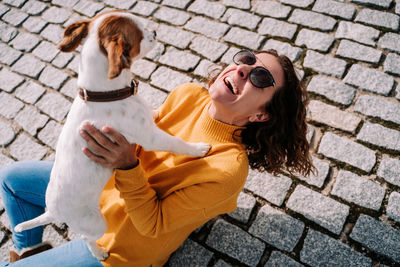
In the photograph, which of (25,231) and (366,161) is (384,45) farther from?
(25,231)

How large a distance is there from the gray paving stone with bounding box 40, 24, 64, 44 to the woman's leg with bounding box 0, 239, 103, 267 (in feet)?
11.3

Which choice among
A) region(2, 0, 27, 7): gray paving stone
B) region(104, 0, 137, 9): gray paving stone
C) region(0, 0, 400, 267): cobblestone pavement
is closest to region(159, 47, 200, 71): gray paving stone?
region(0, 0, 400, 267): cobblestone pavement

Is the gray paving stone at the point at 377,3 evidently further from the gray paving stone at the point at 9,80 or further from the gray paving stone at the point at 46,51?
the gray paving stone at the point at 9,80

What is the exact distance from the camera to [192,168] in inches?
84.7

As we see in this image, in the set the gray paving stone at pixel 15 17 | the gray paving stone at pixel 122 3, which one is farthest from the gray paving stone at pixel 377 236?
the gray paving stone at pixel 15 17

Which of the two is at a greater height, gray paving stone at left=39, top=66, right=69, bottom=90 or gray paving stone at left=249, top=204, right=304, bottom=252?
gray paving stone at left=39, top=66, right=69, bottom=90

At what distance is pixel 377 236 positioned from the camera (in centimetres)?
271

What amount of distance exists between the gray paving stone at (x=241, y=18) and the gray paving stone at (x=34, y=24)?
2.94 metres

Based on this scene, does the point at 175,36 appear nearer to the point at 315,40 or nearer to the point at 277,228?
the point at 315,40

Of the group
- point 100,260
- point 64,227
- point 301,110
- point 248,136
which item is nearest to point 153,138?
point 248,136

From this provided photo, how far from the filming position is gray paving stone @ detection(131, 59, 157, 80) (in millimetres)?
4098

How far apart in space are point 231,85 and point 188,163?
2.17ft

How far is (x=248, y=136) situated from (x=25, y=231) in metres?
2.10

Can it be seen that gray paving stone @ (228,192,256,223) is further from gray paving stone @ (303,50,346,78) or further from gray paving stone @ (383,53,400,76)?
gray paving stone @ (383,53,400,76)
